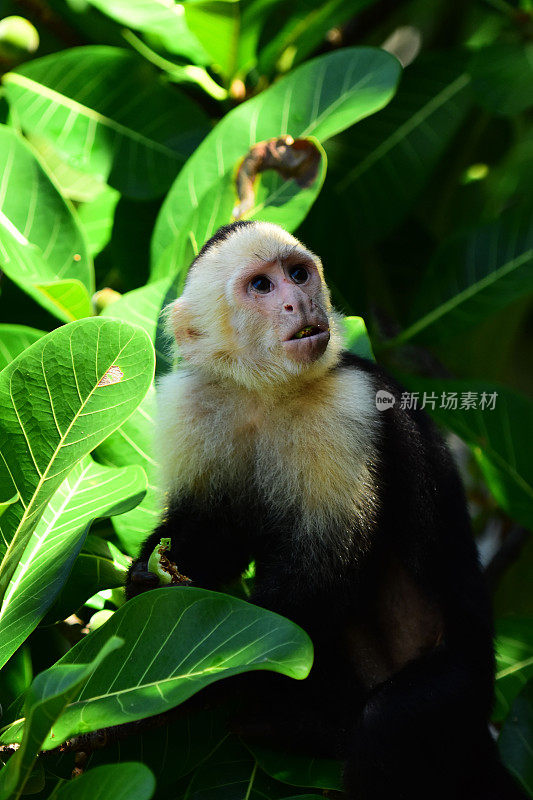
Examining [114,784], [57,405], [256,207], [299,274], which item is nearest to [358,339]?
[299,274]

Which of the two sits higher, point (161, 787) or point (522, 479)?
point (161, 787)

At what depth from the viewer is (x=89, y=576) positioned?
67.6 inches

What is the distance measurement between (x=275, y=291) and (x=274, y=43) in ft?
3.38

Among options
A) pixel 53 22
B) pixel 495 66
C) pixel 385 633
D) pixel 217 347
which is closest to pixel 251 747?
pixel 385 633

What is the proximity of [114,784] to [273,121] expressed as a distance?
1.64 metres

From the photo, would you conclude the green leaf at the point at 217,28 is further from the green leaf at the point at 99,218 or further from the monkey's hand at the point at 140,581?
the monkey's hand at the point at 140,581

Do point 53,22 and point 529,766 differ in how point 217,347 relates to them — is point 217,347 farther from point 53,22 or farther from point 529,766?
point 53,22

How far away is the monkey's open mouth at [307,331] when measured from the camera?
1.80 m

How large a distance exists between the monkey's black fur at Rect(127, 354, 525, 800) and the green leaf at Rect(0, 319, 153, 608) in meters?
0.32

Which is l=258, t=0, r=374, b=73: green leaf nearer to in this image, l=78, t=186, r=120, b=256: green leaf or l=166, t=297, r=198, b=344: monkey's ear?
l=78, t=186, r=120, b=256: green leaf

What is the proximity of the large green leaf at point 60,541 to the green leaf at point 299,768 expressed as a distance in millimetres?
446

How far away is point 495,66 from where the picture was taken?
254cm

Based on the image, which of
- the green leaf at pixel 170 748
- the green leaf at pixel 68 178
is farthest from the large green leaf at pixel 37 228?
the green leaf at pixel 170 748

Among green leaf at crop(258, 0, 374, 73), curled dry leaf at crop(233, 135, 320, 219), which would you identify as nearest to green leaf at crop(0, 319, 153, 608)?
curled dry leaf at crop(233, 135, 320, 219)
